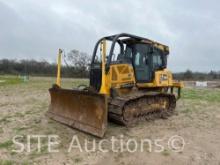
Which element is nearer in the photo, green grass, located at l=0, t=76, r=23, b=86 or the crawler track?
the crawler track

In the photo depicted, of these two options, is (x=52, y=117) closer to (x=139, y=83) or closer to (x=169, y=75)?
(x=139, y=83)

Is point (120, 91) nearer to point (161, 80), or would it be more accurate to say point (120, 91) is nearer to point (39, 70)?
point (161, 80)

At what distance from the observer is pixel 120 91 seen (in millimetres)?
7328

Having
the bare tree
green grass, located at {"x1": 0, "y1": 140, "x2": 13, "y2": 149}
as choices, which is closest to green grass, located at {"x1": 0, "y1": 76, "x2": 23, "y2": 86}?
the bare tree

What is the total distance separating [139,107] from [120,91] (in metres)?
0.67

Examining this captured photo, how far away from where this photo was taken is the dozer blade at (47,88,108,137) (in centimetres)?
597

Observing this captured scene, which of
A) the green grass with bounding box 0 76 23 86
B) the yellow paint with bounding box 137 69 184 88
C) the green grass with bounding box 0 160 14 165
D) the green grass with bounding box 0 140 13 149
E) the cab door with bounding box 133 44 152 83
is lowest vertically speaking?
the green grass with bounding box 0 160 14 165

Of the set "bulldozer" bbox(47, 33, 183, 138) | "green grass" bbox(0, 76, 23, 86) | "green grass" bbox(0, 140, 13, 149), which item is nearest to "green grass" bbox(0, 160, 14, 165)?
"green grass" bbox(0, 140, 13, 149)

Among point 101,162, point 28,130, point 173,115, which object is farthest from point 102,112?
point 173,115

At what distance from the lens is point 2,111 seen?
8977mm

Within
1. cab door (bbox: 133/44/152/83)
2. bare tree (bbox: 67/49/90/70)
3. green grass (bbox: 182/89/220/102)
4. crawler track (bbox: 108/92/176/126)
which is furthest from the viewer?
bare tree (bbox: 67/49/90/70)

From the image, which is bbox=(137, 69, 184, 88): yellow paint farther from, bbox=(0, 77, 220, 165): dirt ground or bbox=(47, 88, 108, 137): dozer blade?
bbox=(47, 88, 108, 137): dozer blade

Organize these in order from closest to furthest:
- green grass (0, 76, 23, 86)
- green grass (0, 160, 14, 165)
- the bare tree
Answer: green grass (0, 160, 14, 165), green grass (0, 76, 23, 86), the bare tree

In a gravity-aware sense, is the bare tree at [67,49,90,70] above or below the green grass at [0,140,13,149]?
above
